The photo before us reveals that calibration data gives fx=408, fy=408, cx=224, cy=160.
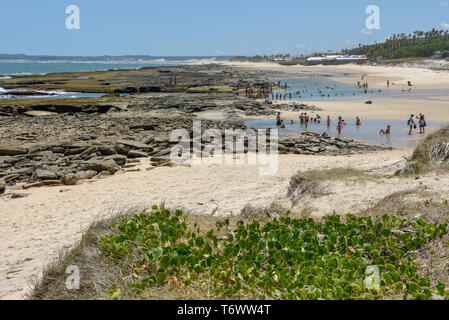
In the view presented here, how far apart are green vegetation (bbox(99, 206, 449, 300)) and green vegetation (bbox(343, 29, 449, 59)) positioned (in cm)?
11278

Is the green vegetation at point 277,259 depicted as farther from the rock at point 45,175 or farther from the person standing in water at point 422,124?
the person standing in water at point 422,124

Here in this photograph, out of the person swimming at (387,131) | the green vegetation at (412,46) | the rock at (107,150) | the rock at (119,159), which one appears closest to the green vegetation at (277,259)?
the rock at (119,159)

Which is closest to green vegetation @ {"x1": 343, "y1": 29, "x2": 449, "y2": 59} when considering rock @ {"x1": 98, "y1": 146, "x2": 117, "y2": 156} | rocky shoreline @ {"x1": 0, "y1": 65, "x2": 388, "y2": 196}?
rocky shoreline @ {"x1": 0, "y1": 65, "x2": 388, "y2": 196}

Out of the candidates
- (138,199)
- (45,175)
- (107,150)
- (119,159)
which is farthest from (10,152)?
(138,199)

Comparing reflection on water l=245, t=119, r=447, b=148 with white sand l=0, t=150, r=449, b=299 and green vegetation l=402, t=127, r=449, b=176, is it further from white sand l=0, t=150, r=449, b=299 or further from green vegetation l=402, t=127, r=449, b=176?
green vegetation l=402, t=127, r=449, b=176

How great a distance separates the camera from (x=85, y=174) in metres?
14.8

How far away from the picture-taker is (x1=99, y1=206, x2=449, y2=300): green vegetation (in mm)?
3756

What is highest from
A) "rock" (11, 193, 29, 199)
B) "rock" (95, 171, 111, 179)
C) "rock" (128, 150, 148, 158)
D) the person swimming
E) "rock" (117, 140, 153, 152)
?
the person swimming

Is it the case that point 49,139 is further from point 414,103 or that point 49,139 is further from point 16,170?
point 414,103

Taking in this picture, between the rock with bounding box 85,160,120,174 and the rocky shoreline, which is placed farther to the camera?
the rocky shoreline

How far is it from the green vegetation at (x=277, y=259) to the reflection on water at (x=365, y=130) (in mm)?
18420

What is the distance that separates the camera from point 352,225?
537cm

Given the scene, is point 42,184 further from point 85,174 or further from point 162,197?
point 162,197

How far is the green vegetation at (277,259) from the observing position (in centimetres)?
376
